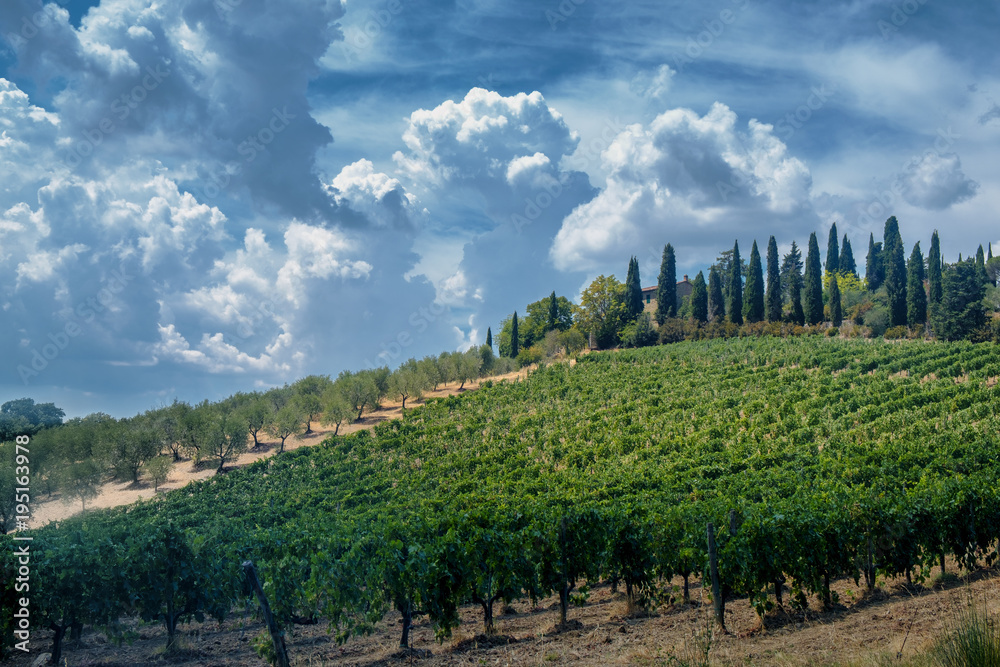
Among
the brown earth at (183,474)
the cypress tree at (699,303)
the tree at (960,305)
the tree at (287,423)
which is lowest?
the brown earth at (183,474)

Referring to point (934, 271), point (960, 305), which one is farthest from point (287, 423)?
point (934, 271)

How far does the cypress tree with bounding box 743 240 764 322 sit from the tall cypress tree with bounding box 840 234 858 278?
3974 centimetres

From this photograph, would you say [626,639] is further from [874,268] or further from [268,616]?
[874,268]

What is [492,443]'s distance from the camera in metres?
39.8

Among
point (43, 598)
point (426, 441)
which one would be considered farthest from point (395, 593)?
point (426, 441)

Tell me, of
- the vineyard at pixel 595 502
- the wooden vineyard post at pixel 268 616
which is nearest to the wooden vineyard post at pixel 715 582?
the vineyard at pixel 595 502

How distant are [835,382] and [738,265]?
36461 mm

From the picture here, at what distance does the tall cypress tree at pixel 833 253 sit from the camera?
93500mm

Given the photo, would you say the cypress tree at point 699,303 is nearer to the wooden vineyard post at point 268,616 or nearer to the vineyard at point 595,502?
the vineyard at point 595,502

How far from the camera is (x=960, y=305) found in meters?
49.6

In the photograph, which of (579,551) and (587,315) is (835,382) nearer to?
(579,551)

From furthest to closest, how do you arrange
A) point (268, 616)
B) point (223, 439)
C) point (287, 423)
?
point (287, 423) < point (223, 439) < point (268, 616)

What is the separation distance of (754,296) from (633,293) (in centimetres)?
1662

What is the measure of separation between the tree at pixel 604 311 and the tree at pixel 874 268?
41.9 m
